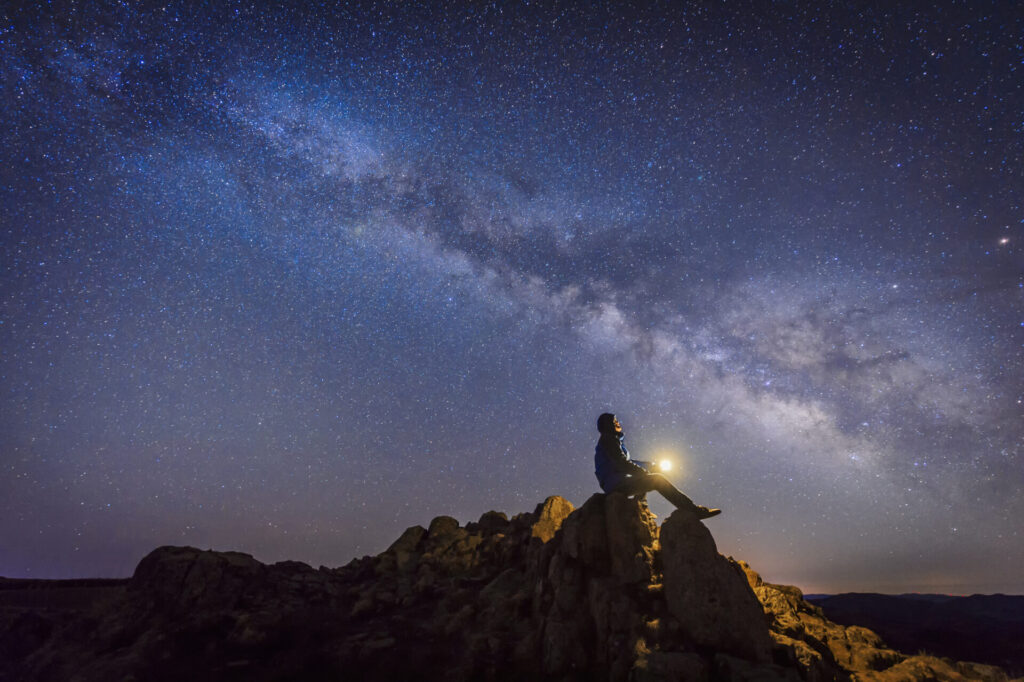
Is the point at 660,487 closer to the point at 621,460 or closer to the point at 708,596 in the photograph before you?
the point at 621,460

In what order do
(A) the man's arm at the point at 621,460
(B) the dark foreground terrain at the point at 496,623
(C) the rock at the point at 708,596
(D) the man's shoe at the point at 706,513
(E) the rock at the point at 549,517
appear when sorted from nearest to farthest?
1. (C) the rock at the point at 708,596
2. (B) the dark foreground terrain at the point at 496,623
3. (D) the man's shoe at the point at 706,513
4. (A) the man's arm at the point at 621,460
5. (E) the rock at the point at 549,517

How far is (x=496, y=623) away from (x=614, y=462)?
6.66 meters

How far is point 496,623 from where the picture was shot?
1405cm

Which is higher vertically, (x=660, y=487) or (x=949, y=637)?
(x=660, y=487)

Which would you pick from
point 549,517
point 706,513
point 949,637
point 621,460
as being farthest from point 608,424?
point 949,637

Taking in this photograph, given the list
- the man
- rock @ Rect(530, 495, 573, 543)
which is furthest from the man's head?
rock @ Rect(530, 495, 573, 543)

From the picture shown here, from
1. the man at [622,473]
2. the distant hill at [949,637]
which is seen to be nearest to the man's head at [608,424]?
the man at [622,473]

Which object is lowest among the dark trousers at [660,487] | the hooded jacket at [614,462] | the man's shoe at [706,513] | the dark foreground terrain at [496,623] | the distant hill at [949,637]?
the distant hill at [949,637]

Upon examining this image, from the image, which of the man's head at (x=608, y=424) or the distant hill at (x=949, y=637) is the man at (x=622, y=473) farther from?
the distant hill at (x=949, y=637)

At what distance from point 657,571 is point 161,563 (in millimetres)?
18799

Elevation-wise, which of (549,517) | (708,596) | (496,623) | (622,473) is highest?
(622,473)

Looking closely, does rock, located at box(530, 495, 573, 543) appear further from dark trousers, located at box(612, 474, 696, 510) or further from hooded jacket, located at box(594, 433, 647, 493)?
dark trousers, located at box(612, 474, 696, 510)

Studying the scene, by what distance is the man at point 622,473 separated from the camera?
1316 cm

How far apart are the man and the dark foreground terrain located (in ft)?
Answer: 1.51
